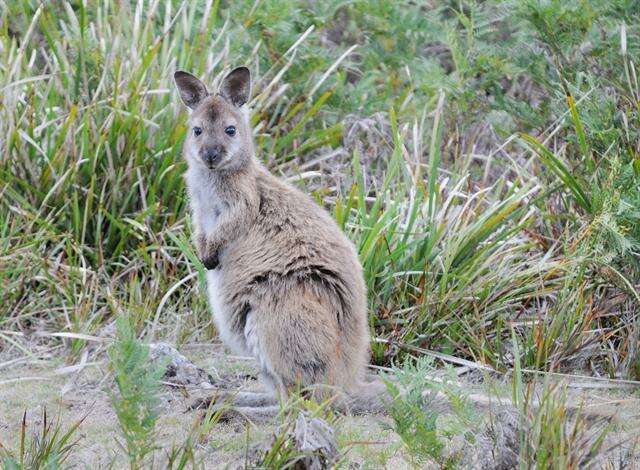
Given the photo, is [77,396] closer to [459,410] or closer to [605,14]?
[459,410]

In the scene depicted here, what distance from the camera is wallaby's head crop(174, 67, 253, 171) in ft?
17.6

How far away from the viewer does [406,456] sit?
430cm

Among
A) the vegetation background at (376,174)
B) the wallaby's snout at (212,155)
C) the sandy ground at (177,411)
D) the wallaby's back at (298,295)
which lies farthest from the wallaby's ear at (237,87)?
the sandy ground at (177,411)

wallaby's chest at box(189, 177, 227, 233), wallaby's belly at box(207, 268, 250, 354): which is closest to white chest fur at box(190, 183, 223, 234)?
wallaby's chest at box(189, 177, 227, 233)

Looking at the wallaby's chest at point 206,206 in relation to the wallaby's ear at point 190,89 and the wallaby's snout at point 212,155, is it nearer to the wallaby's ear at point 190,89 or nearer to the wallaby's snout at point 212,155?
the wallaby's snout at point 212,155

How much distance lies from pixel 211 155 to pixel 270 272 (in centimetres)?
79

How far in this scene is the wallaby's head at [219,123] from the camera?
5363mm

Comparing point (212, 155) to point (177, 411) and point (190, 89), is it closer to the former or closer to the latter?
point (190, 89)

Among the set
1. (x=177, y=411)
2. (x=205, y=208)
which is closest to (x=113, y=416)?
(x=177, y=411)

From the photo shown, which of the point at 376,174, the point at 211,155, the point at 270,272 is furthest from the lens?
the point at 376,174

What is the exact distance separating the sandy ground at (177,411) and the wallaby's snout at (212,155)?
3.76 ft

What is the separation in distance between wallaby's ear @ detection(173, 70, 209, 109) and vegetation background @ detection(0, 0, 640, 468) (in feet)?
2.64

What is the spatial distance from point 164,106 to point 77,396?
8.18 feet

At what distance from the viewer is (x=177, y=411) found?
16.6 feet
